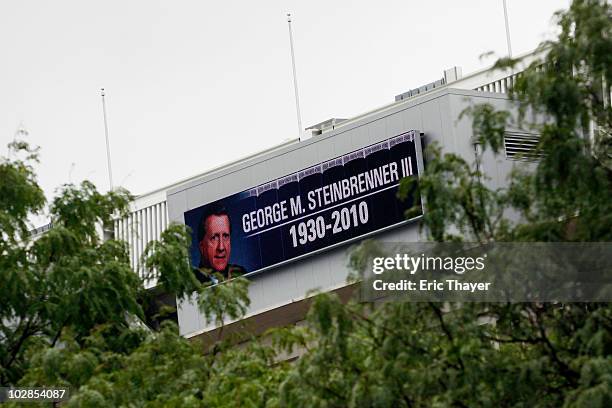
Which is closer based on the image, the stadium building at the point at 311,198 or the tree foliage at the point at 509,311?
the tree foliage at the point at 509,311

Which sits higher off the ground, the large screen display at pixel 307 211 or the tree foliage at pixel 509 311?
the large screen display at pixel 307 211

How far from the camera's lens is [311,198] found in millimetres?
42062

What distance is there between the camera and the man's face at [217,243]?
4469 cm

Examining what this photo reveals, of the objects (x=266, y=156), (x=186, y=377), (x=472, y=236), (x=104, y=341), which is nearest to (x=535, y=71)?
(x=472, y=236)

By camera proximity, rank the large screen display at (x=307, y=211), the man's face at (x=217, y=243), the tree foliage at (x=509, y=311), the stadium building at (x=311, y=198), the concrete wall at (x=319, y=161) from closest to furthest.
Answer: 1. the tree foliage at (x=509, y=311)
2. the concrete wall at (x=319, y=161)
3. the stadium building at (x=311, y=198)
4. the large screen display at (x=307, y=211)
5. the man's face at (x=217, y=243)

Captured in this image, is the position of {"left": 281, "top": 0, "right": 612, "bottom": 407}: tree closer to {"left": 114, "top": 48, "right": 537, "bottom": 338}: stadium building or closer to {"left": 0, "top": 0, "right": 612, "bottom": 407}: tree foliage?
{"left": 0, "top": 0, "right": 612, "bottom": 407}: tree foliage

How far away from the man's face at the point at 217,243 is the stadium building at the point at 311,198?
0.02m

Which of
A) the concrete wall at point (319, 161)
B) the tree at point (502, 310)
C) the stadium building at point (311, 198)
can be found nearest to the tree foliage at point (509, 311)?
the tree at point (502, 310)

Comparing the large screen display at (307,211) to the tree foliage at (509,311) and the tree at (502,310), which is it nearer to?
the tree foliage at (509,311)

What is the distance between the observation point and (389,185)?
4041 centimetres

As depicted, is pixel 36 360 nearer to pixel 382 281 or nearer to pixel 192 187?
pixel 382 281

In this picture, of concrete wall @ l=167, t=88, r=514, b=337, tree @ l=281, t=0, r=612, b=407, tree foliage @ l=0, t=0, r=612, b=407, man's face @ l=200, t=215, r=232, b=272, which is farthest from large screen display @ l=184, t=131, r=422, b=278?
tree @ l=281, t=0, r=612, b=407

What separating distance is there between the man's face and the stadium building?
0.02 m

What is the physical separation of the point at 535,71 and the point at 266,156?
22932 millimetres
